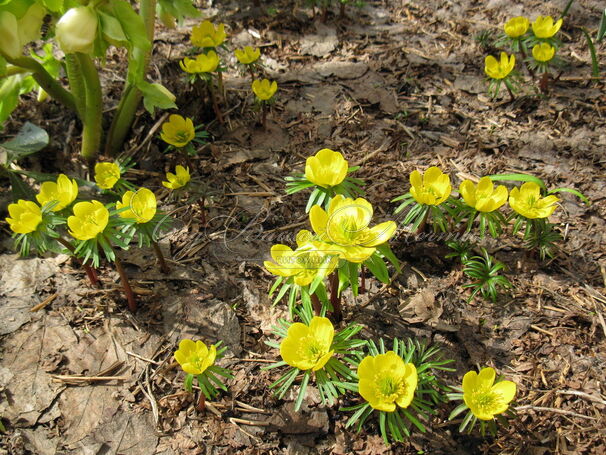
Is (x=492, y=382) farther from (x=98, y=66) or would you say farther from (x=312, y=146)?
(x=98, y=66)

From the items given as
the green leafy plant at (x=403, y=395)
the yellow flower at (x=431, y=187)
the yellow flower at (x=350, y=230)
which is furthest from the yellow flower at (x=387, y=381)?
the yellow flower at (x=431, y=187)

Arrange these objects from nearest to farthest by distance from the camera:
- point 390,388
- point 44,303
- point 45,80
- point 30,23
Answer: point 390,388
point 30,23
point 44,303
point 45,80

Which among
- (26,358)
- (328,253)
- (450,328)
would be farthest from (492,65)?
(26,358)

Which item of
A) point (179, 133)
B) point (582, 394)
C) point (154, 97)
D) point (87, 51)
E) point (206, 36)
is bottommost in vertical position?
point (582, 394)

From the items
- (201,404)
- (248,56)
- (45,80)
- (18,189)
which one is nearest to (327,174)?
(201,404)

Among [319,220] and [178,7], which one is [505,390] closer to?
[319,220]

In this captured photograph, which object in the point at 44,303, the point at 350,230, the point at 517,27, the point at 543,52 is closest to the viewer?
the point at 350,230

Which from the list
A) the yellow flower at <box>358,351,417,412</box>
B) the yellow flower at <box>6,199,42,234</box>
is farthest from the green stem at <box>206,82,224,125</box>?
the yellow flower at <box>358,351,417,412</box>
